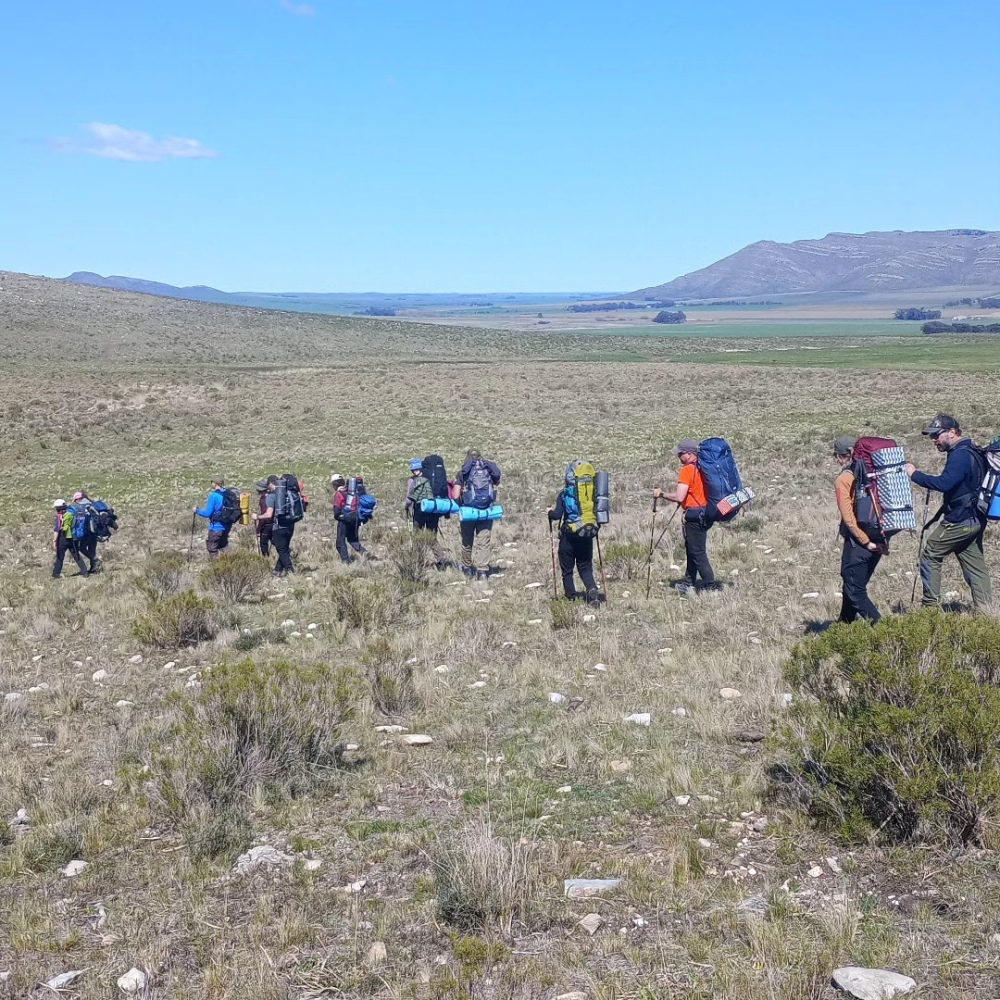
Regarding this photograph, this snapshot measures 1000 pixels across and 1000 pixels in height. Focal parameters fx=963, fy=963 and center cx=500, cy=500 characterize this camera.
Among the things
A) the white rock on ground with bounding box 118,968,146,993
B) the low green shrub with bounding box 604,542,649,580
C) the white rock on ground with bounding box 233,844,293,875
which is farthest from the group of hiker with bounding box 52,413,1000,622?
the white rock on ground with bounding box 118,968,146,993

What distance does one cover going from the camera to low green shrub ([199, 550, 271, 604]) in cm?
1234

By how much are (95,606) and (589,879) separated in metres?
9.81

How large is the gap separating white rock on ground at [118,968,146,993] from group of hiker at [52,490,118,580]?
12729 millimetres

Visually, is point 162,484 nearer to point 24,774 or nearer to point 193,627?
point 193,627

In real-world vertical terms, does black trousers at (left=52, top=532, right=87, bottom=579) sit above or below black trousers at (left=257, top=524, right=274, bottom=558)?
below

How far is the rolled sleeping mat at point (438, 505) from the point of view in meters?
13.2

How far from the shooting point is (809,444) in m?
30.2

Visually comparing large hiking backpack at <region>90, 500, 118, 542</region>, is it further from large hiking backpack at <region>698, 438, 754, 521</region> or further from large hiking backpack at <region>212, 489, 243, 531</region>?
large hiking backpack at <region>698, 438, 754, 521</region>

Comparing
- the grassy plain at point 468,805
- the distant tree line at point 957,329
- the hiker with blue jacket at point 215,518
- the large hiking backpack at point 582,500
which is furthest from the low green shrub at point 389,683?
the distant tree line at point 957,329

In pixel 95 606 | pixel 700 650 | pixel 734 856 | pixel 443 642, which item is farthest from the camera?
pixel 95 606

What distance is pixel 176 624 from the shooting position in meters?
10.2

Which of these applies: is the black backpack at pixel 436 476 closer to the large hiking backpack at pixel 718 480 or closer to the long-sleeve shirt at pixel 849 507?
the large hiking backpack at pixel 718 480

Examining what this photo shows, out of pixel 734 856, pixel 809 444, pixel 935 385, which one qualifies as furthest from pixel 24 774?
pixel 935 385

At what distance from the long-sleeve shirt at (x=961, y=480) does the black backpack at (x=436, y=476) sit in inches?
275
